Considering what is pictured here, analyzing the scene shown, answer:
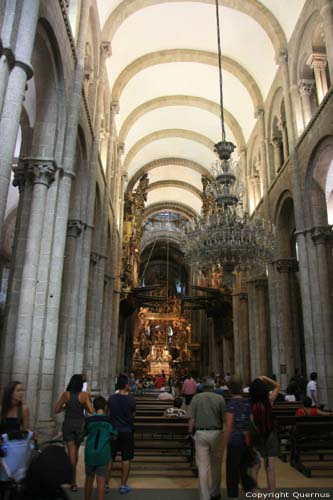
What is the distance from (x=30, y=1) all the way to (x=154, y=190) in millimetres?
27533

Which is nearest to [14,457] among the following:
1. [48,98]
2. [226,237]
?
[48,98]

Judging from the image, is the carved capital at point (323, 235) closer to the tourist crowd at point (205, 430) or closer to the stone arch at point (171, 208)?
the tourist crowd at point (205, 430)

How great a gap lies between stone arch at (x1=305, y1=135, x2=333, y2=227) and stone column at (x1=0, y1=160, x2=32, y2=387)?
28.1 feet

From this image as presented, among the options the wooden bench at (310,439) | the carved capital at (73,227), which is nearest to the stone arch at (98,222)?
the carved capital at (73,227)

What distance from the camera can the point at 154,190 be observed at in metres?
33.8

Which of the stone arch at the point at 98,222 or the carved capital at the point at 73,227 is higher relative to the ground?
the stone arch at the point at 98,222

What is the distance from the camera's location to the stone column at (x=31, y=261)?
7070 millimetres

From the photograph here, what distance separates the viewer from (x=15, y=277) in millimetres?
7855

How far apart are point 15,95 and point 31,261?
3165mm

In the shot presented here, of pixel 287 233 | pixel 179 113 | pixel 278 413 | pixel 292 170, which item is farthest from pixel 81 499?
pixel 179 113

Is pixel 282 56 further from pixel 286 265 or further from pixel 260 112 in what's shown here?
pixel 286 265

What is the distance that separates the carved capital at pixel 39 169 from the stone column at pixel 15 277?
14cm

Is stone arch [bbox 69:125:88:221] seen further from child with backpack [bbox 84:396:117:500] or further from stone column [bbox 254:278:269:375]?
stone column [bbox 254:278:269:375]

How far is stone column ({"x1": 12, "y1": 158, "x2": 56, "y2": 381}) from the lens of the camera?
7.07 metres
